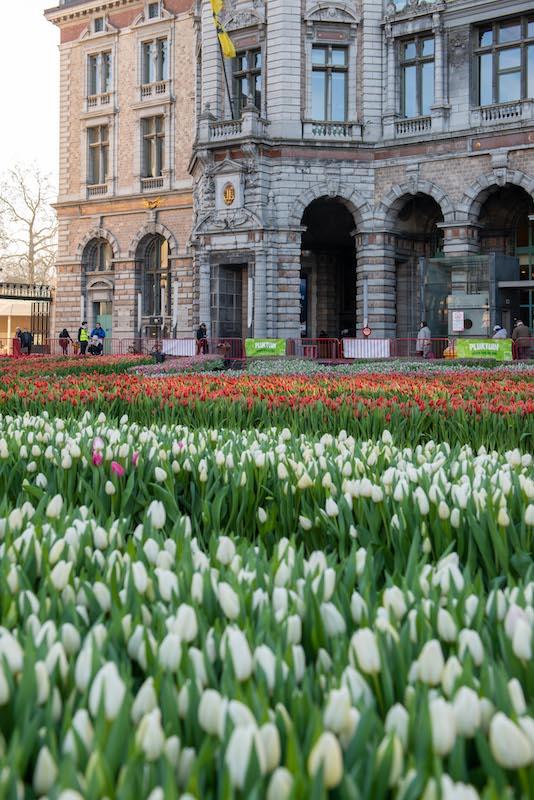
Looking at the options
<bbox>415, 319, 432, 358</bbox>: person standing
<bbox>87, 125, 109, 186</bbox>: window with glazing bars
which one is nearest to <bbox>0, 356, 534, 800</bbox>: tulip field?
<bbox>415, 319, 432, 358</bbox>: person standing

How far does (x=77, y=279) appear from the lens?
133ft

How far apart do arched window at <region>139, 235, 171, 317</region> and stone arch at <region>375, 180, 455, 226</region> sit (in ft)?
42.1

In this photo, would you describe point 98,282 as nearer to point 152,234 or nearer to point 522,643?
point 152,234

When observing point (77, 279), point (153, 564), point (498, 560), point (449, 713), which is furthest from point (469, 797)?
point (77, 279)

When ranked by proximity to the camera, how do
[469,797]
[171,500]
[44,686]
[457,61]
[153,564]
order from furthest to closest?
[457,61] → [171,500] → [153,564] → [44,686] → [469,797]

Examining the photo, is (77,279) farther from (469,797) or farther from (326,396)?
(469,797)

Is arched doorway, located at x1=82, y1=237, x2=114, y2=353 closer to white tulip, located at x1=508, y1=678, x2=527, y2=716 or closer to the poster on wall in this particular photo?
the poster on wall

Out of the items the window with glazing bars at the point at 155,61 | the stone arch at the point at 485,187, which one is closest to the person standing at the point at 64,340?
the window with glazing bars at the point at 155,61

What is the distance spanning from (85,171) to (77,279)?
5.48 meters

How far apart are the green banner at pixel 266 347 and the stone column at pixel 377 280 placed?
377cm

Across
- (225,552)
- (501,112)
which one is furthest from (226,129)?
(225,552)

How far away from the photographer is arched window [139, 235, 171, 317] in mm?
38656

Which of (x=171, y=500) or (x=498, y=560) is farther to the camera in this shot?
(x=171, y=500)

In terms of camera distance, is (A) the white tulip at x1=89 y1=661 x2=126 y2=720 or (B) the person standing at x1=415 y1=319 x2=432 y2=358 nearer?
(A) the white tulip at x1=89 y1=661 x2=126 y2=720
